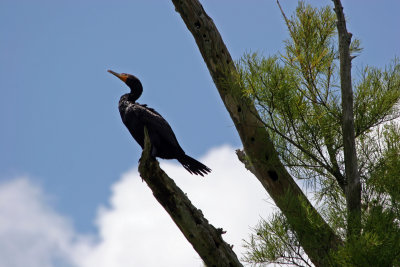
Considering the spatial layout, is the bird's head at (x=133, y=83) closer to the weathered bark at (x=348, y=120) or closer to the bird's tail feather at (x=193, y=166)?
the bird's tail feather at (x=193, y=166)

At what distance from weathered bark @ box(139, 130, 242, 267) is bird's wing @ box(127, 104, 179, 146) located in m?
1.07

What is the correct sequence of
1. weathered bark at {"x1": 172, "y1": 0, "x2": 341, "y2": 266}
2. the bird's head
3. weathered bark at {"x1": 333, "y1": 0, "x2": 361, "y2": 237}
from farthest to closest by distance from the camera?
the bird's head
weathered bark at {"x1": 172, "y1": 0, "x2": 341, "y2": 266}
weathered bark at {"x1": 333, "y1": 0, "x2": 361, "y2": 237}

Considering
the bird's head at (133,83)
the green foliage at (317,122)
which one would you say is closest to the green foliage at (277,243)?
the green foliage at (317,122)

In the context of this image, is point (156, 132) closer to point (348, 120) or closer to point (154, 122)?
point (154, 122)

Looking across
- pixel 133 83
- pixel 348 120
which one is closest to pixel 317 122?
pixel 348 120

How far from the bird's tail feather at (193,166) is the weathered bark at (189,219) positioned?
1140 mm

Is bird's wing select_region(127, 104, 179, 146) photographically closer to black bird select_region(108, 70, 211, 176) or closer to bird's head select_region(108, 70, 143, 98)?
black bird select_region(108, 70, 211, 176)

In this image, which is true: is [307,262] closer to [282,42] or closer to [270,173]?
[270,173]

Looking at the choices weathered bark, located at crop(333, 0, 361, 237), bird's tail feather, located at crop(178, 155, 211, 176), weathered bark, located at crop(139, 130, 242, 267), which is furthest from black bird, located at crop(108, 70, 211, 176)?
weathered bark, located at crop(333, 0, 361, 237)

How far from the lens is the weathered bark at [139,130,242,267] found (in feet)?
10.6

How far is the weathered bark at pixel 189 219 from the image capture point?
3240mm

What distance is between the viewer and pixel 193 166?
451 centimetres

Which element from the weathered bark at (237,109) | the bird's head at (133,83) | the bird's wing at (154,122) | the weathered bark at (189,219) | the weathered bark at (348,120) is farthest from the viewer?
the bird's head at (133,83)

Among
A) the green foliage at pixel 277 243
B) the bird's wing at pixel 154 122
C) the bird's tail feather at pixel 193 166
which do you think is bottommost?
the green foliage at pixel 277 243
